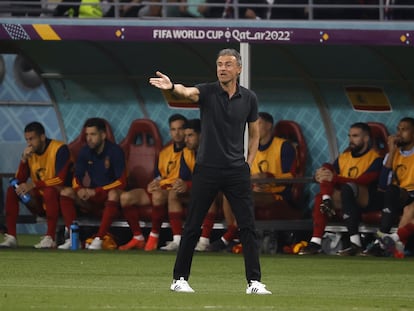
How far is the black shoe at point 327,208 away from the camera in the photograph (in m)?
18.7

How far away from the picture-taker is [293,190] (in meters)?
19.9

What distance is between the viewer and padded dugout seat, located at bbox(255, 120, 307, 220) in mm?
19500

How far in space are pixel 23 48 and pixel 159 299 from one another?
9612mm

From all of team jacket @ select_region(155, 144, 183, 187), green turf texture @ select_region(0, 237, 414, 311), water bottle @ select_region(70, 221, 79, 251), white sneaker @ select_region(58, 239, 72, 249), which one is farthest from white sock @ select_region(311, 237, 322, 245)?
white sneaker @ select_region(58, 239, 72, 249)

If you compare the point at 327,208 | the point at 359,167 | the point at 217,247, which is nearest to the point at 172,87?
the point at 327,208

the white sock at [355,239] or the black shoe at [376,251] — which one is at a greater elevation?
the white sock at [355,239]

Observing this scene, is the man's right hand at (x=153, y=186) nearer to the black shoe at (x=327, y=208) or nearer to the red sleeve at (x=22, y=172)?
the red sleeve at (x=22, y=172)

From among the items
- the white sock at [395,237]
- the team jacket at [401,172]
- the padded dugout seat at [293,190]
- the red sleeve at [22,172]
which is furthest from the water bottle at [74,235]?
the white sock at [395,237]

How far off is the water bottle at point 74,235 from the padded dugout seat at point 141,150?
3.99 feet

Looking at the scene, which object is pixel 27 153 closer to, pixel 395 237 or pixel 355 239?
pixel 355 239

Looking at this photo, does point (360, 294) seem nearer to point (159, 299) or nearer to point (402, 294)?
point (402, 294)

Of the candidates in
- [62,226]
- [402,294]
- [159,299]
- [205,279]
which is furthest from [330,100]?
[159,299]

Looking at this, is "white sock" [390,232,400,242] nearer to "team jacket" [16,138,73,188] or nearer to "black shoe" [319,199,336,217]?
"black shoe" [319,199,336,217]

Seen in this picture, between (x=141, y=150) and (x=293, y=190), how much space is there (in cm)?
222
